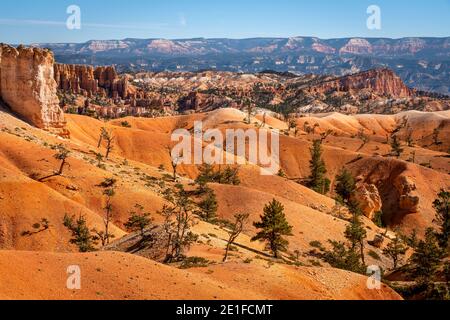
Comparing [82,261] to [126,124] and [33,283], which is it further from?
[126,124]

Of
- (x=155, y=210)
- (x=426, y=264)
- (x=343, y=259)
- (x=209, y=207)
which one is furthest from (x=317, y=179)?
(x=426, y=264)

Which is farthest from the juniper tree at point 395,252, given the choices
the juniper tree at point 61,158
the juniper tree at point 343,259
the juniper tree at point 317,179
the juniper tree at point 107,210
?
the juniper tree at point 61,158

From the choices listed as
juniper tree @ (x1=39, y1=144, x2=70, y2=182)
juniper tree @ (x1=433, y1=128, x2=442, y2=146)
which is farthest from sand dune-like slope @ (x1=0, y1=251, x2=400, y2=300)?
juniper tree @ (x1=433, y1=128, x2=442, y2=146)
